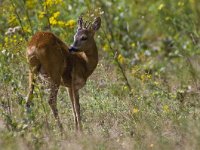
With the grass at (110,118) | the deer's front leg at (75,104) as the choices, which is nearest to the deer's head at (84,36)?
the deer's front leg at (75,104)

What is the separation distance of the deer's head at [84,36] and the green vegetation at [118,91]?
154mm

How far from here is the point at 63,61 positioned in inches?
412

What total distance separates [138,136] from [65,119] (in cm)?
234

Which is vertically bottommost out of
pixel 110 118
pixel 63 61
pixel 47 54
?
pixel 110 118

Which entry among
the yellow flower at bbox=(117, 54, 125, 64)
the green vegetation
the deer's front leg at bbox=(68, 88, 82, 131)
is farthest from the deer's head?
the yellow flower at bbox=(117, 54, 125, 64)

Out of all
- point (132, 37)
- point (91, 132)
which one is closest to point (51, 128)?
point (91, 132)

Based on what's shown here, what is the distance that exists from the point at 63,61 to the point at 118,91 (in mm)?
1979

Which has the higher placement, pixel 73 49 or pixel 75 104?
pixel 73 49

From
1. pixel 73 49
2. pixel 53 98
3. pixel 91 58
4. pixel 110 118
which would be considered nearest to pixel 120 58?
pixel 91 58

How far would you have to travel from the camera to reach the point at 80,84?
1082cm

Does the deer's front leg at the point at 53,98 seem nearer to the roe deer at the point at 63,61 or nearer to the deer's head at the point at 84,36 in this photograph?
the roe deer at the point at 63,61

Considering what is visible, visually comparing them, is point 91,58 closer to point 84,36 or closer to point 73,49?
point 84,36

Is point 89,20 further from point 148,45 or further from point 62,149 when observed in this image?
point 148,45

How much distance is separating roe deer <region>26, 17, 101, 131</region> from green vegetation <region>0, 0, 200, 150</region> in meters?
0.16
